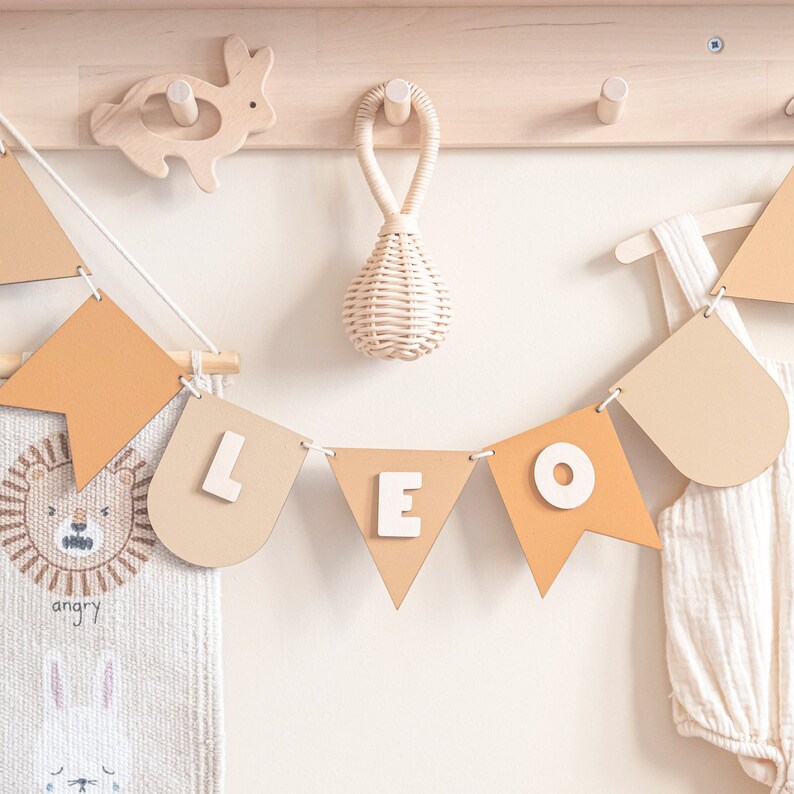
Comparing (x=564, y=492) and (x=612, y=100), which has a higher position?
(x=612, y=100)

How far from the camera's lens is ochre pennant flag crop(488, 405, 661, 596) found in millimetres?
890

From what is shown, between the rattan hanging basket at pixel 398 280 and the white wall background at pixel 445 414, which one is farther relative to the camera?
the white wall background at pixel 445 414

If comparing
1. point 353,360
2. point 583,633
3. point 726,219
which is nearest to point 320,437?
point 353,360

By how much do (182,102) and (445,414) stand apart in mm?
437

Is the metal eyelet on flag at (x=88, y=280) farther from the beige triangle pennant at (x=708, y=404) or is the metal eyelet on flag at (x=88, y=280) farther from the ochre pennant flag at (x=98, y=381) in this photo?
the beige triangle pennant at (x=708, y=404)

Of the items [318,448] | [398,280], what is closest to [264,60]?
[398,280]

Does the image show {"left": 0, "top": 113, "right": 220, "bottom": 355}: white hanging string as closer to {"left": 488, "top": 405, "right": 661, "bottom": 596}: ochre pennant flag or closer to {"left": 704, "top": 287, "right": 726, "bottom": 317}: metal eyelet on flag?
{"left": 488, "top": 405, "right": 661, "bottom": 596}: ochre pennant flag

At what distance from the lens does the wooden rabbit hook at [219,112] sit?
0.92 meters

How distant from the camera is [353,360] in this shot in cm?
96

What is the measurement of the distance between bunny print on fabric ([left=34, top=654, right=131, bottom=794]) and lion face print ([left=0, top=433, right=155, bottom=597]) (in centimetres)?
9

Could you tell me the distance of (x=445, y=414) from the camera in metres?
0.96

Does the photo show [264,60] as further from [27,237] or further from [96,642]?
[96,642]

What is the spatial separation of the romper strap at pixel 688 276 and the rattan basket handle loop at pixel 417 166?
0.89 feet

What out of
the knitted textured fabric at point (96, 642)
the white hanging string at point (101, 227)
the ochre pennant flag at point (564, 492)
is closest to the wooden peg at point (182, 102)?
the white hanging string at point (101, 227)
